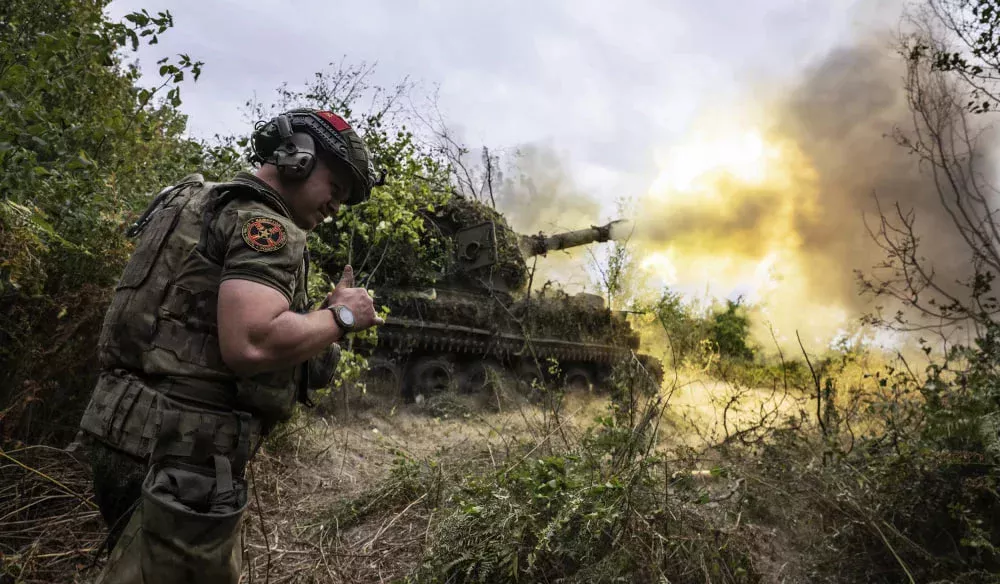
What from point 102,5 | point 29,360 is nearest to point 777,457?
point 29,360

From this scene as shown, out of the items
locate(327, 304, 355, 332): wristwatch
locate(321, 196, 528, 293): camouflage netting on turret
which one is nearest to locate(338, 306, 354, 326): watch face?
locate(327, 304, 355, 332): wristwatch

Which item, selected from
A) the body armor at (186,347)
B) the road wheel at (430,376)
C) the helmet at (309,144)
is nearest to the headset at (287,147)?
the helmet at (309,144)

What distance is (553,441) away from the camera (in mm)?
5254

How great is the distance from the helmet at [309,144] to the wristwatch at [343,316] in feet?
1.38

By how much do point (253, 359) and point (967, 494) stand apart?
11.9ft

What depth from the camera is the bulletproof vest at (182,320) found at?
2.04 m

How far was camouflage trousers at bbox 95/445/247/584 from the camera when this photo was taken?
1870 mm

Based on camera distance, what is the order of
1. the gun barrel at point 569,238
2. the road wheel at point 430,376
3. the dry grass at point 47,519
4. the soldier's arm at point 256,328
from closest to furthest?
the soldier's arm at point 256,328, the dry grass at point 47,519, the road wheel at point 430,376, the gun barrel at point 569,238

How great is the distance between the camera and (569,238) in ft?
50.3

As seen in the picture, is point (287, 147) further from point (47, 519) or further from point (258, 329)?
point (47, 519)

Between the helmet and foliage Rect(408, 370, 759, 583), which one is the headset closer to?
the helmet

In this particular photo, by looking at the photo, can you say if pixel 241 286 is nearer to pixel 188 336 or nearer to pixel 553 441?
pixel 188 336

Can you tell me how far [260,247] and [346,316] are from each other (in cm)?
33

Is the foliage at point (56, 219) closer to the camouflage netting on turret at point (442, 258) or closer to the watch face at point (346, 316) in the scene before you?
the watch face at point (346, 316)
